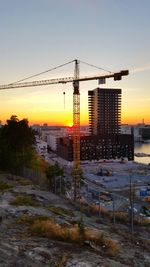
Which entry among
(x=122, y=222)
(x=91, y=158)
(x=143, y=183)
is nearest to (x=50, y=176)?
(x=122, y=222)

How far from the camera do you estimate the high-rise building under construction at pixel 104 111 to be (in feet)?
538

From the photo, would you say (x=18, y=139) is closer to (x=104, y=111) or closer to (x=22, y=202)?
(x=22, y=202)

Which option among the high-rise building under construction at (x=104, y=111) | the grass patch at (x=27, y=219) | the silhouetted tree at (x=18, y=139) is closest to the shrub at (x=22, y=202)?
the grass patch at (x=27, y=219)

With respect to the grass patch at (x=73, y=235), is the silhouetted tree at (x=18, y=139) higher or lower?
higher

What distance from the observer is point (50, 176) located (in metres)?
40.6

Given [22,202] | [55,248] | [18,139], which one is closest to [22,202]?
[22,202]

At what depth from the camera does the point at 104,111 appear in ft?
546

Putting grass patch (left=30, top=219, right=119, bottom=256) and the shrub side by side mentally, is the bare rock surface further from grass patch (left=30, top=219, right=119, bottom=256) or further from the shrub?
the shrub

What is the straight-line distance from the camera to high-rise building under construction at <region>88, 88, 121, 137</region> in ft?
538

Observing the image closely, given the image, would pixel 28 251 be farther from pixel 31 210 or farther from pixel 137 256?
pixel 31 210

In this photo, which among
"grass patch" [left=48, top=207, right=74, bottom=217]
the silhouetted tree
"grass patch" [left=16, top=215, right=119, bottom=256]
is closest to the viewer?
"grass patch" [left=16, top=215, right=119, bottom=256]

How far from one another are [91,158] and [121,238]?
120078 mm

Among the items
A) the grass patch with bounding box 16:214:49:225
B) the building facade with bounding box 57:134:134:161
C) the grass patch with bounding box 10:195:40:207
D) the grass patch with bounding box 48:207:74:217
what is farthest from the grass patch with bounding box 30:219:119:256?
the building facade with bounding box 57:134:134:161

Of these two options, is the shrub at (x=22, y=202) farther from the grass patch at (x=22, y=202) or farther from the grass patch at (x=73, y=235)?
the grass patch at (x=73, y=235)
